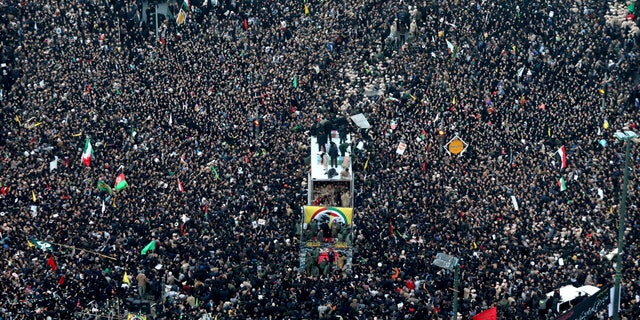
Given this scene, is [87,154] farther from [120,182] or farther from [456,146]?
[456,146]

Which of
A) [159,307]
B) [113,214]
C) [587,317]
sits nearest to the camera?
[587,317]

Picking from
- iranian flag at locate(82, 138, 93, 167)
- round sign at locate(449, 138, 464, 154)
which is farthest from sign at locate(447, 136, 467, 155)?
iranian flag at locate(82, 138, 93, 167)

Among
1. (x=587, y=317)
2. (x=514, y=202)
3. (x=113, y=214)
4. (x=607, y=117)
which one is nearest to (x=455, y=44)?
(x=607, y=117)

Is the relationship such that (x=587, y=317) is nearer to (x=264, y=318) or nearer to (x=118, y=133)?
(x=264, y=318)

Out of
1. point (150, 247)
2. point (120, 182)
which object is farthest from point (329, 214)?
point (120, 182)

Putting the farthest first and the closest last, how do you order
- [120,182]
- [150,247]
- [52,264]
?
[120,182] < [150,247] < [52,264]

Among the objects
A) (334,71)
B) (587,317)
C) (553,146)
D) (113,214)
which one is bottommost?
(587,317)
